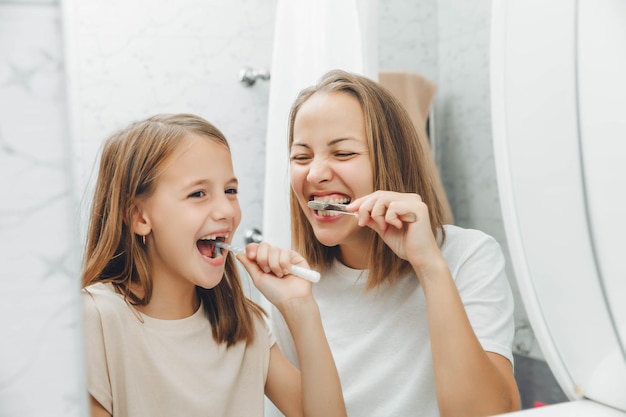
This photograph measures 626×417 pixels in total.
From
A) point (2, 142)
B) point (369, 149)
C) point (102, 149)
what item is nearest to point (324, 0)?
point (369, 149)

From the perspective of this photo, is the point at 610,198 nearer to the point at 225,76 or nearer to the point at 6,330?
the point at 225,76

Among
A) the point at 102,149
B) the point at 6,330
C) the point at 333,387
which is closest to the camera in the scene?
the point at 6,330

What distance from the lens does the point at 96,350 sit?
399mm

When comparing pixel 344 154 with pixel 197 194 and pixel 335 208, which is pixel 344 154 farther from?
pixel 197 194

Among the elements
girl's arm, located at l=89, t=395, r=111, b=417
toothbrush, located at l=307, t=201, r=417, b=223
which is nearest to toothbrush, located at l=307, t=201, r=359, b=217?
toothbrush, located at l=307, t=201, r=417, b=223

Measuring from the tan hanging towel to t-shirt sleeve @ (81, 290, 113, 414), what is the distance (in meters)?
0.35

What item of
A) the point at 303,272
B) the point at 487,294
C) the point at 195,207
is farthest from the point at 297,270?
the point at 487,294

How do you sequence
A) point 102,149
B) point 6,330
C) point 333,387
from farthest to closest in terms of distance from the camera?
point 333,387, point 102,149, point 6,330

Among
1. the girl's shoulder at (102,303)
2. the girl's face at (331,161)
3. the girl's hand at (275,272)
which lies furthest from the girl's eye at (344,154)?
the girl's shoulder at (102,303)

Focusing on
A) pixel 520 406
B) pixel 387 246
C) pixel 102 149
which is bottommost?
pixel 520 406

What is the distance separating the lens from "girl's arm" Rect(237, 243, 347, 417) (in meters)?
0.50

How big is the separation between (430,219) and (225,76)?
26cm

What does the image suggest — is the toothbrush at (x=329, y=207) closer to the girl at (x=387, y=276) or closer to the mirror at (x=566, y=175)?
the girl at (x=387, y=276)

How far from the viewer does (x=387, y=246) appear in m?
0.56
